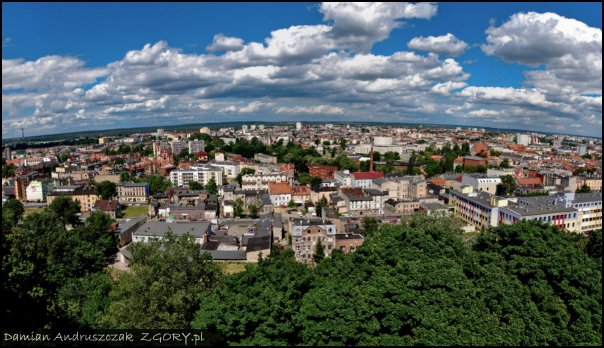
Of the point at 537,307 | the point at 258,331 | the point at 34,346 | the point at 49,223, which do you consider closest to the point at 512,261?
the point at 537,307

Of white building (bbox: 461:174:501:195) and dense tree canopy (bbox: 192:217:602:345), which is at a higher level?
dense tree canopy (bbox: 192:217:602:345)

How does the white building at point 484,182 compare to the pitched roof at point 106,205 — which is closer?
the pitched roof at point 106,205

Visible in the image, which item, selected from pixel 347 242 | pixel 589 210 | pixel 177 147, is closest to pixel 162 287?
pixel 347 242

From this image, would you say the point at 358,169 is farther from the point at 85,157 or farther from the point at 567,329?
the point at 85,157

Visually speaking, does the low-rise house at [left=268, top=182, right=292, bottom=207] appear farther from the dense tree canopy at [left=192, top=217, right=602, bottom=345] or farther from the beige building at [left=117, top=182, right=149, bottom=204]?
the dense tree canopy at [left=192, top=217, right=602, bottom=345]

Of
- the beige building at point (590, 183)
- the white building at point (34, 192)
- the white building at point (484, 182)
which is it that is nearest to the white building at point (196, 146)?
the white building at point (34, 192)

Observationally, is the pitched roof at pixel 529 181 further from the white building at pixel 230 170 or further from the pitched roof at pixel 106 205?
the pitched roof at pixel 106 205

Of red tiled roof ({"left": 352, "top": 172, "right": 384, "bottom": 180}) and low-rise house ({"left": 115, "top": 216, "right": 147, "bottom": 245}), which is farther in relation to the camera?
red tiled roof ({"left": 352, "top": 172, "right": 384, "bottom": 180})

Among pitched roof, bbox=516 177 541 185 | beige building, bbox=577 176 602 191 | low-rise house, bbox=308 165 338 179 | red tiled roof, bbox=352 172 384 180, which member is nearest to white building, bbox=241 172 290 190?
low-rise house, bbox=308 165 338 179
